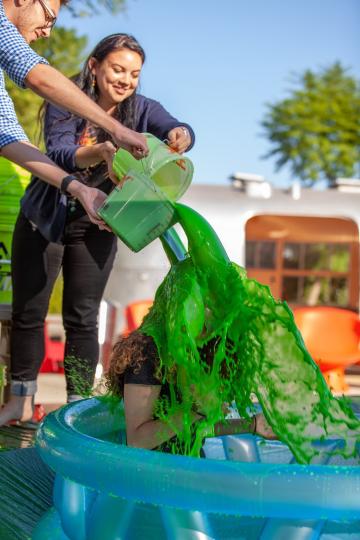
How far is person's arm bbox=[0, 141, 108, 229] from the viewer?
1824 mm

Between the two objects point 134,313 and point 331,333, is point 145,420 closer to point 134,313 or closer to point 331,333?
point 134,313

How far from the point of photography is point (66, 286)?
2.64 meters

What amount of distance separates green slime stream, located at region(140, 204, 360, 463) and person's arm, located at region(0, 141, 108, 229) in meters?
0.37

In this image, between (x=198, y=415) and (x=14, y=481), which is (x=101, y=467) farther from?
(x=14, y=481)

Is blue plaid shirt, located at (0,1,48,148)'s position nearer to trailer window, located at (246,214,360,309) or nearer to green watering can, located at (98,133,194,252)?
green watering can, located at (98,133,194,252)

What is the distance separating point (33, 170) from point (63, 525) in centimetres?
96

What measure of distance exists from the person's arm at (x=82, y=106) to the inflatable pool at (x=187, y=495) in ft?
2.19

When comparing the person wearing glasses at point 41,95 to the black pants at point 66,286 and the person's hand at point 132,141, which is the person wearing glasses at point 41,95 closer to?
the person's hand at point 132,141

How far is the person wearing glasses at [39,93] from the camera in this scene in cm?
179

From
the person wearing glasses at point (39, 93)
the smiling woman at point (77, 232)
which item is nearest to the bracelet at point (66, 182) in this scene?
the person wearing glasses at point (39, 93)

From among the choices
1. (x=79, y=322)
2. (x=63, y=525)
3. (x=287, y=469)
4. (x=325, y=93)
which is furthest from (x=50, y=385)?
(x=325, y=93)

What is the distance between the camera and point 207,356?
5.08 ft

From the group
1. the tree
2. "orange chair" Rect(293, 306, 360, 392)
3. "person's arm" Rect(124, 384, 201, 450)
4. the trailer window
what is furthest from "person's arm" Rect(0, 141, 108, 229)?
the tree

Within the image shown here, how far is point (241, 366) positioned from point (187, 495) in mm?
303
